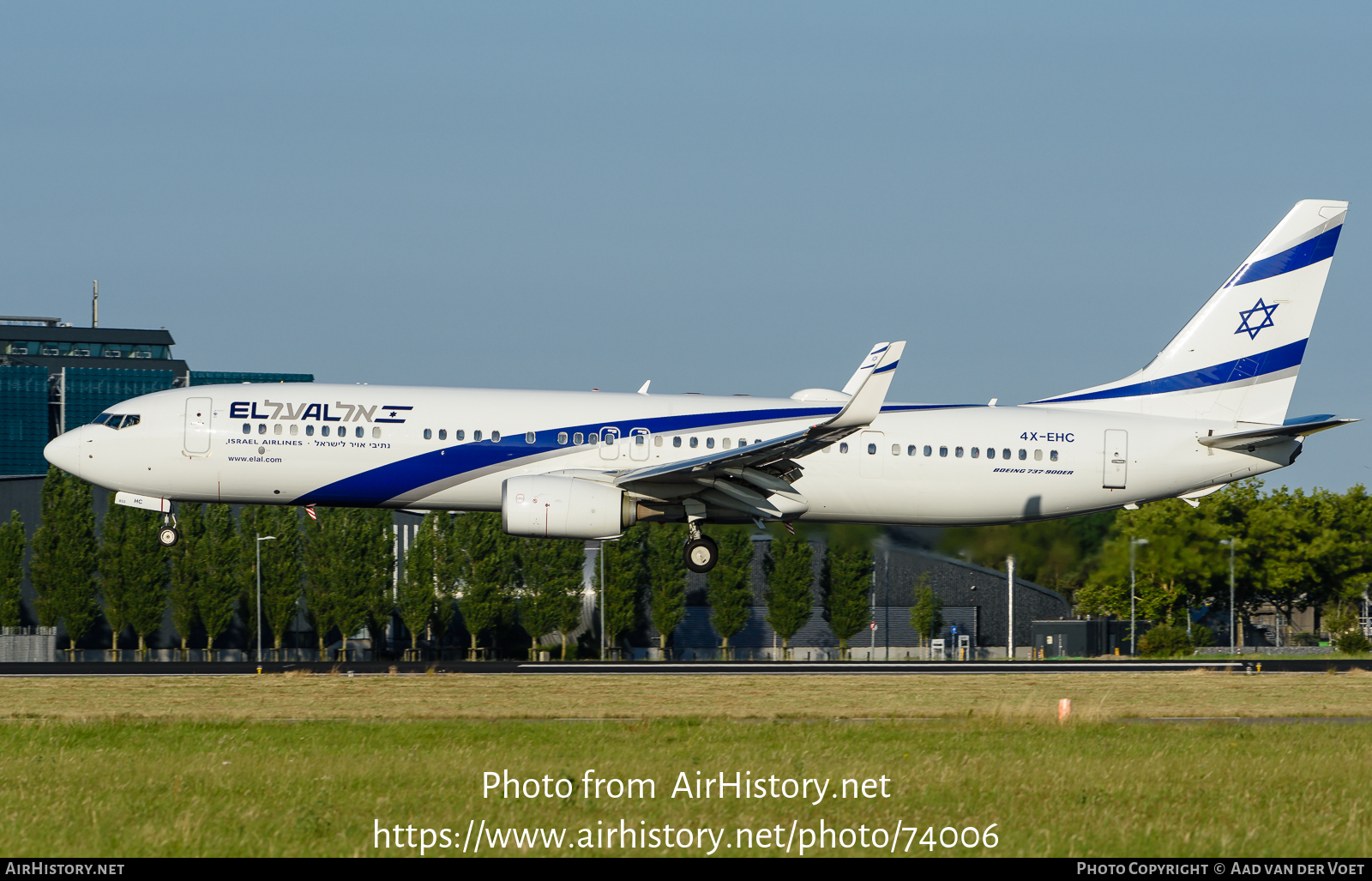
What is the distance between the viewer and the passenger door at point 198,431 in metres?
33.6

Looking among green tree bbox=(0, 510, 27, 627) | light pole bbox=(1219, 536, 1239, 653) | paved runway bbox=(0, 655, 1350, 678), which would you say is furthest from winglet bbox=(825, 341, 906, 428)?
green tree bbox=(0, 510, 27, 627)

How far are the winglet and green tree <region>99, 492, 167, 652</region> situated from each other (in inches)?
2429

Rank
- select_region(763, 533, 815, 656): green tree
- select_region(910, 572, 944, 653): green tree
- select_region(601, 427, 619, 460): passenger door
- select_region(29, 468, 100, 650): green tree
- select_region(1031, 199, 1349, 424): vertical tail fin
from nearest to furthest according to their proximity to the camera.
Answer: select_region(601, 427, 619, 460): passenger door < select_region(1031, 199, 1349, 424): vertical tail fin < select_region(29, 468, 100, 650): green tree < select_region(910, 572, 944, 653): green tree < select_region(763, 533, 815, 656): green tree

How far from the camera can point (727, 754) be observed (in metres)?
18.4

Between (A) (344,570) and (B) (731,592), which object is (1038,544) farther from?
(A) (344,570)

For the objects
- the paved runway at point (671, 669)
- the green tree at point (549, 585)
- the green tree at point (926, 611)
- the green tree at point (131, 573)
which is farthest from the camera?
the green tree at point (926, 611)

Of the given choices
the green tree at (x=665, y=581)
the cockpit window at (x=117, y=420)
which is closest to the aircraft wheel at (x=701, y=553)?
the cockpit window at (x=117, y=420)

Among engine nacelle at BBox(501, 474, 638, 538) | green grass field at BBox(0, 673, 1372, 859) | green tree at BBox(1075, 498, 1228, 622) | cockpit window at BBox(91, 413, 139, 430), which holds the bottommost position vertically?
green grass field at BBox(0, 673, 1372, 859)

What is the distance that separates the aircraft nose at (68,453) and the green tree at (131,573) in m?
49.4

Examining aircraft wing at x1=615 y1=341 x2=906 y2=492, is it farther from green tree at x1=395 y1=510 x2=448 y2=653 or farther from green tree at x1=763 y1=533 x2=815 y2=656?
green tree at x1=395 y1=510 x2=448 y2=653

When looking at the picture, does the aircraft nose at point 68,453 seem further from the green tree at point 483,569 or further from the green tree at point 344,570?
the green tree at point 483,569

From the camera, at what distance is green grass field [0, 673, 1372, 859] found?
1309 centimetres

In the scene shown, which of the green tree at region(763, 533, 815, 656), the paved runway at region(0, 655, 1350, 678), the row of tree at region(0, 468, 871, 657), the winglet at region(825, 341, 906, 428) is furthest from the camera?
the green tree at region(763, 533, 815, 656)
